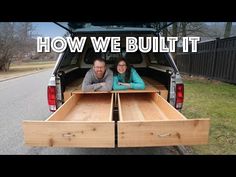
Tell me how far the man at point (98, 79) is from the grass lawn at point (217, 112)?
5.93 feet

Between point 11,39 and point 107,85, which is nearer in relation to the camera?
point 107,85

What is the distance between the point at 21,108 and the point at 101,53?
3020 millimetres

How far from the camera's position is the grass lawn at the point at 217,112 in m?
3.67

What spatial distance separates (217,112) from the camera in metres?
5.45

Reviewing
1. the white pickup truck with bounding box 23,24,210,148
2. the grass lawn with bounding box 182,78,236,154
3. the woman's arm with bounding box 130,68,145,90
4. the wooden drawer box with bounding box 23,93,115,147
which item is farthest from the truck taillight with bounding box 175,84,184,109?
the wooden drawer box with bounding box 23,93,115,147

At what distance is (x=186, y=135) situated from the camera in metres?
2.28

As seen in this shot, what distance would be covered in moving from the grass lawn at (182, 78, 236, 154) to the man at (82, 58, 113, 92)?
1808 mm

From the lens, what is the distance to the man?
3713 mm

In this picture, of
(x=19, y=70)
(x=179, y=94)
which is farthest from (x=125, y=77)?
(x=19, y=70)

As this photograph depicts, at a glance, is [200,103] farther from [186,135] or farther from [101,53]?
[186,135]

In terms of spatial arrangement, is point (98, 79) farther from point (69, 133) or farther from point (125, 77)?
point (69, 133)

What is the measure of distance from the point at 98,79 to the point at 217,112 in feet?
10.9

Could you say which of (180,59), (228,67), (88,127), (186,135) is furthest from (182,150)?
(180,59)

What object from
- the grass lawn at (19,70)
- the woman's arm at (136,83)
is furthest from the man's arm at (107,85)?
the grass lawn at (19,70)
